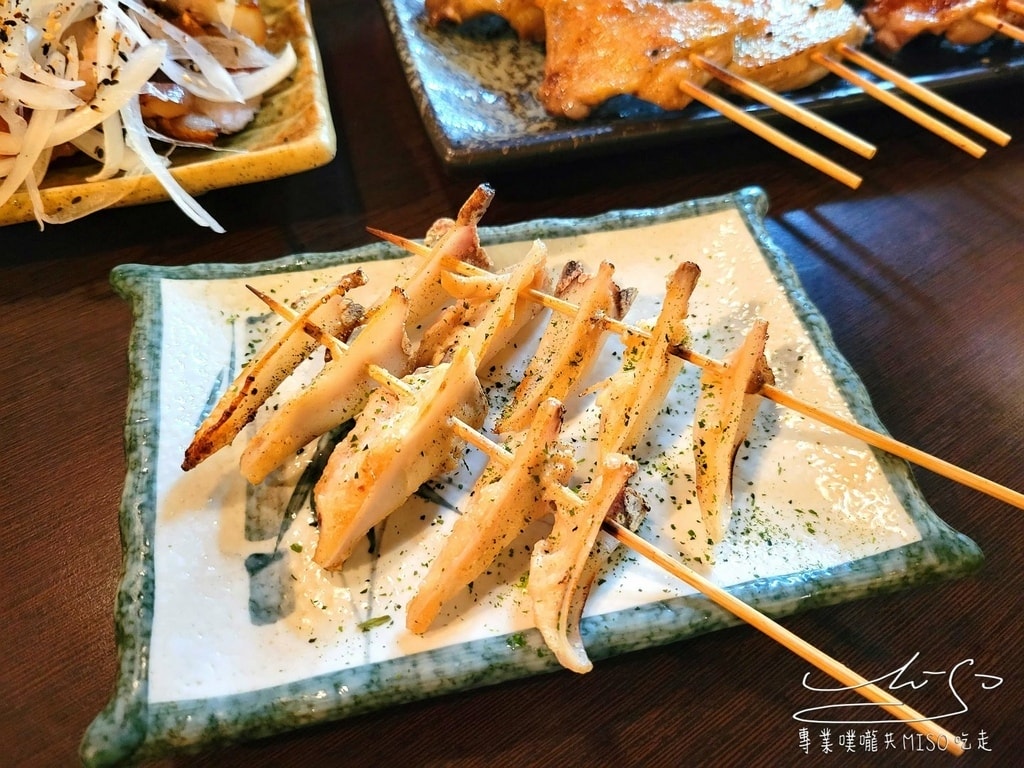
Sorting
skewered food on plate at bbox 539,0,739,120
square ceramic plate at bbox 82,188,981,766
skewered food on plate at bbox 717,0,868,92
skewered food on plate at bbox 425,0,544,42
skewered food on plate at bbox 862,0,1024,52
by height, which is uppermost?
skewered food on plate at bbox 862,0,1024,52

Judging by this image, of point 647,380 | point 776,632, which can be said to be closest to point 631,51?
point 647,380

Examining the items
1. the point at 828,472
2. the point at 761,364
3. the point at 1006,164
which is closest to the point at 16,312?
the point at 761,364

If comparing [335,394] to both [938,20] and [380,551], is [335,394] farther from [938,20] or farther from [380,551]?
[938,20]

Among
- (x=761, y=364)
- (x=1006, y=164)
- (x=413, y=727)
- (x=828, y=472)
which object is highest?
(x=1006, y=164)

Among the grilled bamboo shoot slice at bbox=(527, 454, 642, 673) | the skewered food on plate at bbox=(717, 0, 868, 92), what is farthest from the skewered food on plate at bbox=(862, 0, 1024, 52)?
the grilled bamboo shoot slice at bbox=(527, 454, 642, 673)

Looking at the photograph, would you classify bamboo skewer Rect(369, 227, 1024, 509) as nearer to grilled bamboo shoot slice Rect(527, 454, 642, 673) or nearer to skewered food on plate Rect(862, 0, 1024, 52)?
grilled bamboo shoot slice Rect(527, 454, 642, 673)

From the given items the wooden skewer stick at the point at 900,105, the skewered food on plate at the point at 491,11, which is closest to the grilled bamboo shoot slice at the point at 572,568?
the wooden skewer stick at the point at 900,105

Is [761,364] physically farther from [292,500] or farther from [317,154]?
[317,154]
